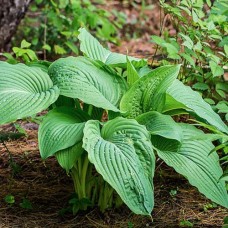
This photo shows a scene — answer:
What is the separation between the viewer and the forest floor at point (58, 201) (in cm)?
286

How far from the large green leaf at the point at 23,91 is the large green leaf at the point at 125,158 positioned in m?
0.28

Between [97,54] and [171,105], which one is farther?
[97,54]

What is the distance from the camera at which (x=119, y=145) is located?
2547mm

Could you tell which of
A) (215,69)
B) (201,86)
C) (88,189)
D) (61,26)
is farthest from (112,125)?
(61,26)

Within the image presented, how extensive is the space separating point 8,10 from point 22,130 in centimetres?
157

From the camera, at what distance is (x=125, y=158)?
248 cm

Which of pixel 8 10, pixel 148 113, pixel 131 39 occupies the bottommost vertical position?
pixel 131 39

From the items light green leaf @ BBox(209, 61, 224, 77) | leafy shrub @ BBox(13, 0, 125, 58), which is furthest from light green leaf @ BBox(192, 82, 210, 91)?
leafy shrub @ BBox(13, 0, 125, 58)

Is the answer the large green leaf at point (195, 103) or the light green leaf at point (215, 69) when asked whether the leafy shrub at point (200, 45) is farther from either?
the large green leaf at point (195, 103)

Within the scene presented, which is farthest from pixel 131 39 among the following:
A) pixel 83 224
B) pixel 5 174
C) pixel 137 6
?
pixel 83 224

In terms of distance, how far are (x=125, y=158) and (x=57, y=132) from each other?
0.40 metres

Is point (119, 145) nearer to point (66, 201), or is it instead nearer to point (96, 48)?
point (66, 201)

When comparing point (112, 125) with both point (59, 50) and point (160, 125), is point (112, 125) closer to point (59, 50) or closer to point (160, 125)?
point (160, 125)

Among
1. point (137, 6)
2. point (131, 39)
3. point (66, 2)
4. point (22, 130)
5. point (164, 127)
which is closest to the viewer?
point (164, 127)
